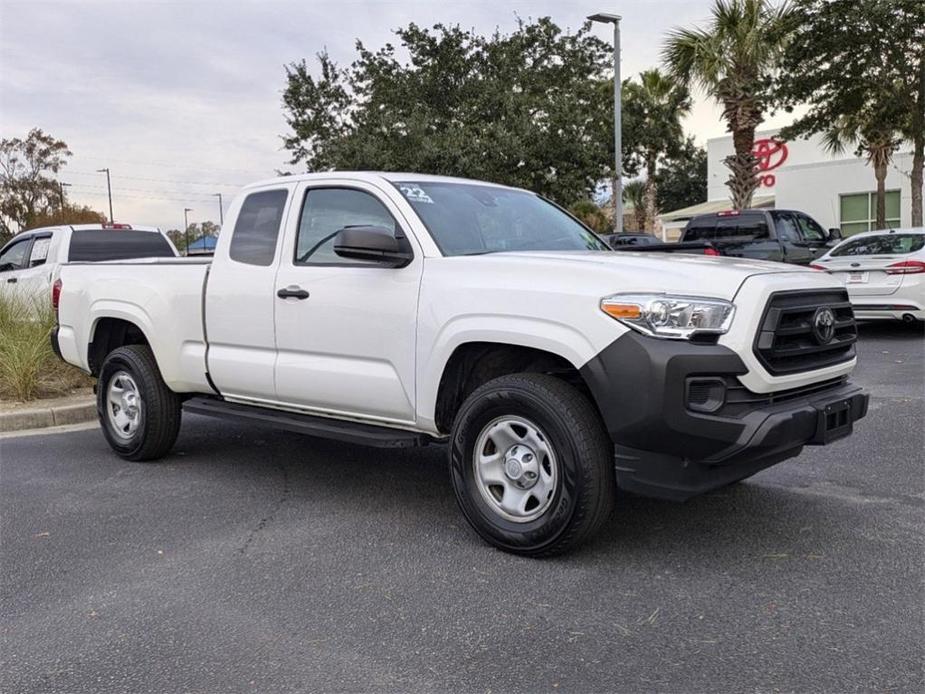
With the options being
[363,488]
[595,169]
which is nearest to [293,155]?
[595,169]

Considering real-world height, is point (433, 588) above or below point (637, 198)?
below

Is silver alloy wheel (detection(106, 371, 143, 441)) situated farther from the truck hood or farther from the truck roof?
the truck hood

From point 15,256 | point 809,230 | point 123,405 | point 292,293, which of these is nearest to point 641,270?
point 292,293

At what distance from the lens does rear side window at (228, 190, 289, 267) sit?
536 cm

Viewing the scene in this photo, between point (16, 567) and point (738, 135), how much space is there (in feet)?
70.5

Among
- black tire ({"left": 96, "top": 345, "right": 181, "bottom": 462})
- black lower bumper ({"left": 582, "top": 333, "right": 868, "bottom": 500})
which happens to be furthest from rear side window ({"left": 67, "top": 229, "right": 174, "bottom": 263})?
black lower bumper ({"left": 582, "top": 333, "right": 868, "bottom": 500})

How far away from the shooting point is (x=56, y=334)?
7094 mm

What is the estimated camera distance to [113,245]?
38.7ft

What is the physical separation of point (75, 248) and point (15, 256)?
2008mm

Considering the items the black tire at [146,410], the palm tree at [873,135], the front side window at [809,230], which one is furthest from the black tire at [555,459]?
the palm tree at [873,135]

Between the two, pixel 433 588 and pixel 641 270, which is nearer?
pixel 433 588

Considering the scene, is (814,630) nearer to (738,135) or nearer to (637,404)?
(637,404)

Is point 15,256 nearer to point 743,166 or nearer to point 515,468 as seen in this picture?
point 515,468

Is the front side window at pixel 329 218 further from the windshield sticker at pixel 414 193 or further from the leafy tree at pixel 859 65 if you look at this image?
the leafy tree at pixel 859 65
